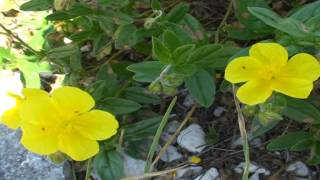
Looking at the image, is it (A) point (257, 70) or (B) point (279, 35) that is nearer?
(A) point (257, 70)

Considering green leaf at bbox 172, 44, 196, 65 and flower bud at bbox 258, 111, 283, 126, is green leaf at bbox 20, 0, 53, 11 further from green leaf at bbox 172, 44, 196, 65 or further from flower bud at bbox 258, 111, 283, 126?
flower bud at bbox 258, 111, 283, 126

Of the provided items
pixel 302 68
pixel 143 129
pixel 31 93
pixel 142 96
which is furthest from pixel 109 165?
pixel 302 68

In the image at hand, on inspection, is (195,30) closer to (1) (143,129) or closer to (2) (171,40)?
(2) (171,40)

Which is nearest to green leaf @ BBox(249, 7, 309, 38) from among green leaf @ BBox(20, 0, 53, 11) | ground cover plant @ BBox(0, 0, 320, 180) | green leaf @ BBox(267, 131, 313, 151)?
ground cover plant @ BBox(0, 0, 320, 180)

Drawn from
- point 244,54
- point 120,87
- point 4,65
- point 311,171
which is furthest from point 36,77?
point 311,171

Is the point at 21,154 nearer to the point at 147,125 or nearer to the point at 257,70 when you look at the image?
the point at 147,125

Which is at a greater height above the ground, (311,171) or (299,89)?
(299,89)

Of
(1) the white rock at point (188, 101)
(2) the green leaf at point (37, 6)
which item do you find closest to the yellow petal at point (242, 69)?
(1) the white rock at point (188, 101)
